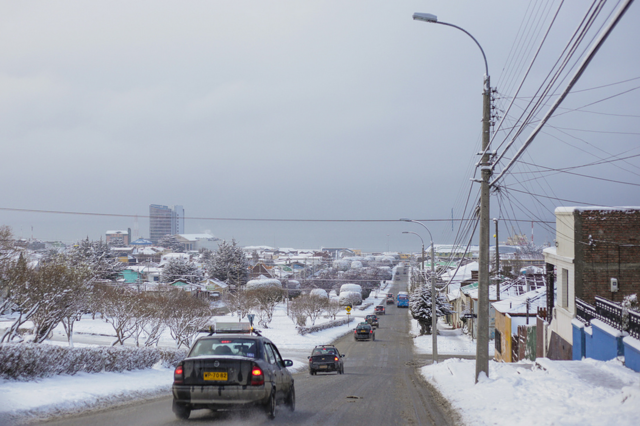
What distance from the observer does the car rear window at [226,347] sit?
8789 mm

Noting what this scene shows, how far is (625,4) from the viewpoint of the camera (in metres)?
5.66

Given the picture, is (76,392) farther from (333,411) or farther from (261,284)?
(261,284)

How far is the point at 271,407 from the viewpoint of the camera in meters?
8.70

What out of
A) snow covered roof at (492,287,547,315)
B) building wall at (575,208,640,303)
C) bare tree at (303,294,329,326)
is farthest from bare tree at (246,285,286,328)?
building wall at (575,208,640,303)

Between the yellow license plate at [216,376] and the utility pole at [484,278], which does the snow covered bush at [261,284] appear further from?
the yellow license plate at [216,376]

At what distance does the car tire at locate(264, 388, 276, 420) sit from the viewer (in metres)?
8.64

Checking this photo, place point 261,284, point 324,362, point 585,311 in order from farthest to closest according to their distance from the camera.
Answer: point 261,284 → point 324,362 → point 585,311

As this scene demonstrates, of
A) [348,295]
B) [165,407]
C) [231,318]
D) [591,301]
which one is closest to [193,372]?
[165,407]

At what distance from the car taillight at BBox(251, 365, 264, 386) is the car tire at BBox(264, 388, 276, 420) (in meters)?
0.41

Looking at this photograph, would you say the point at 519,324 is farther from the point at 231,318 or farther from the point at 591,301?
the point at 231,318

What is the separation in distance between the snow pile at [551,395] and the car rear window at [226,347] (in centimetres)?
440

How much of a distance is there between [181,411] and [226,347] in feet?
4.16

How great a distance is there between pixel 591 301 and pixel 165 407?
18.0 meters

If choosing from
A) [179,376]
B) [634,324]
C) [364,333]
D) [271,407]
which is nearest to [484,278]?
[634,324]
